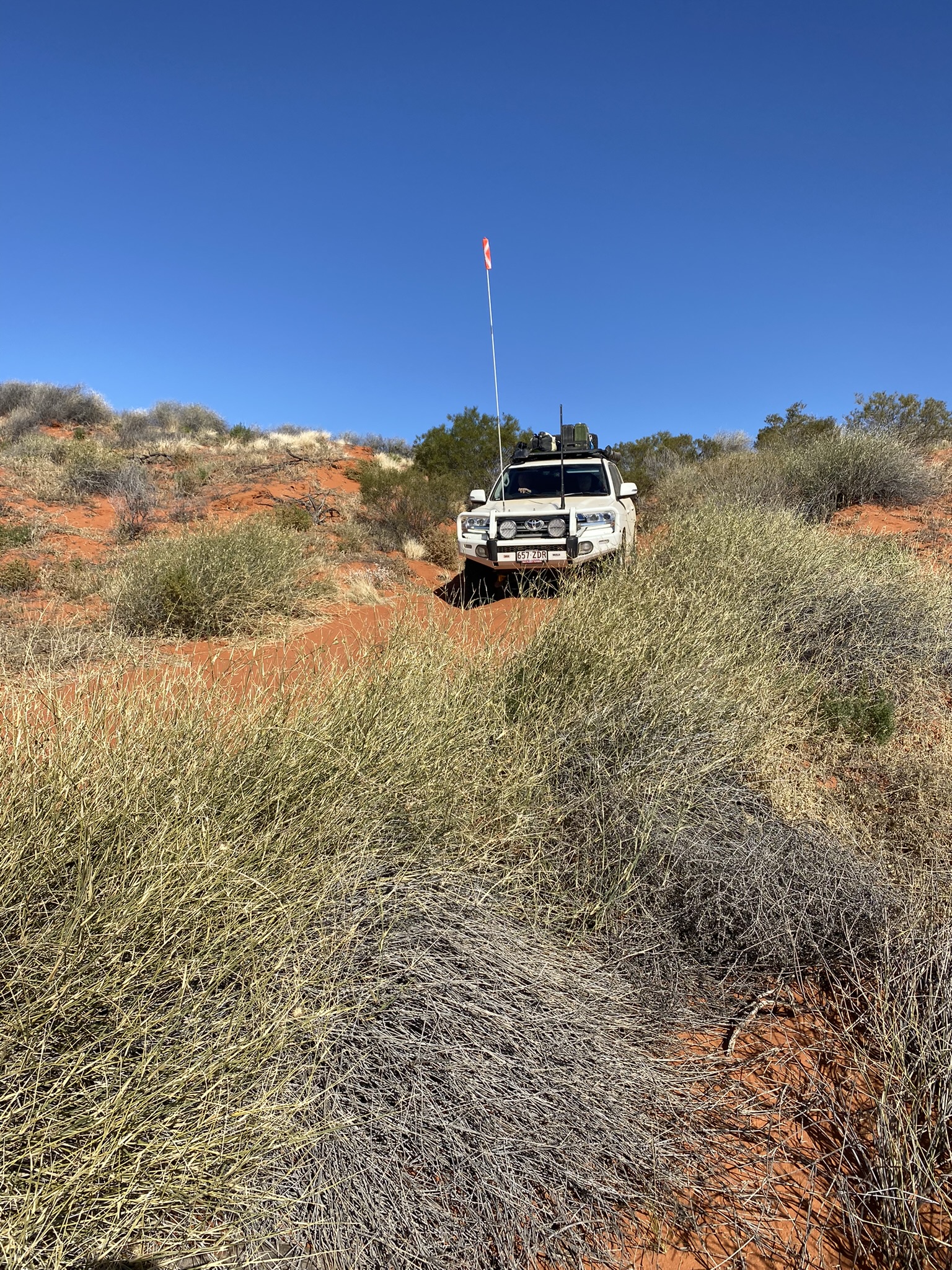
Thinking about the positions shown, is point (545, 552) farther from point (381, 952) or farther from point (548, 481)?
point (381, 952)

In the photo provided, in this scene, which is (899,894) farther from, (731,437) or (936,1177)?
(731,437)

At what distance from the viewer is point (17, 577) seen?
22.7 feet

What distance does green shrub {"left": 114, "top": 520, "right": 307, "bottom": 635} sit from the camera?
244 inches

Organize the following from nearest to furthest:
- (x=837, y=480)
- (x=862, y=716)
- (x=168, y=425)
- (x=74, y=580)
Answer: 1. (x=862, y=716)
2. (x=74, y=580)
3. (x=837, y=480)
4. (x=168, y=425)

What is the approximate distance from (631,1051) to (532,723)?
160 cm

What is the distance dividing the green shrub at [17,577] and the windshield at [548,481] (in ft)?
18.9

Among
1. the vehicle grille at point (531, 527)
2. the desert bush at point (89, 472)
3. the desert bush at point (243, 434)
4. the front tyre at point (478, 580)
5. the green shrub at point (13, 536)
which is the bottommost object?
the front tyre at point (478, 580)

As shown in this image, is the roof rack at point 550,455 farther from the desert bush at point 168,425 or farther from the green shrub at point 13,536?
the desert bush at point 168,425

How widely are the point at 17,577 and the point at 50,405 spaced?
17.3m

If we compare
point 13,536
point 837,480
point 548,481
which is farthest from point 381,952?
point 837,480

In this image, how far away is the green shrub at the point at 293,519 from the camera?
424 inches

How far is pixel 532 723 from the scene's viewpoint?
329 centimetres

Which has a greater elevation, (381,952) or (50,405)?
(50,405)

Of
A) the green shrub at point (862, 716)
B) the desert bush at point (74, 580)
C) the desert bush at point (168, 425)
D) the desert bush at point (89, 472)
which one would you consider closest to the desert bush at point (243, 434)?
the desert bush at point (168, 425)
